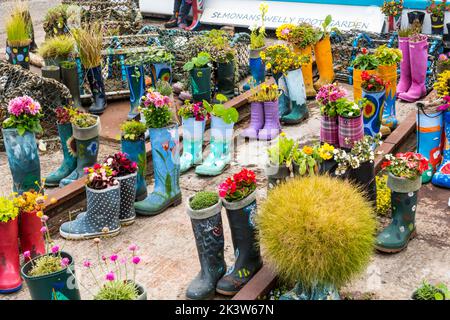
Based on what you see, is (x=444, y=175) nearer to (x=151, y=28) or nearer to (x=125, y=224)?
(x=125, y=224)

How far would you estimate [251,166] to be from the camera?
774 cm

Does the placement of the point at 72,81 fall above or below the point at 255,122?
above

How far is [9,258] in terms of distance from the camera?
5.63m

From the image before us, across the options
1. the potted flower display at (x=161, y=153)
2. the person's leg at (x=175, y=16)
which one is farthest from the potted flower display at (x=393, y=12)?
the potted flower display at (x=161, y=153)

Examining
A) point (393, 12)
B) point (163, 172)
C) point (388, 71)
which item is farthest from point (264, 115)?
point (393, 12)

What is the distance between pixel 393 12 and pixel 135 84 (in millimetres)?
4524

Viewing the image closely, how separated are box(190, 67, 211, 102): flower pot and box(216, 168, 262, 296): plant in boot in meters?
3.71

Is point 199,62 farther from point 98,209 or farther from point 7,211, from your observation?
point 7,211

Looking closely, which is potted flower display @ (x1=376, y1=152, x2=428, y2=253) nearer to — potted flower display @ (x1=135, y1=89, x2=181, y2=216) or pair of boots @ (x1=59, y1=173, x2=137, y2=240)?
potted flower display @ (x1=135, y1=89, x2=181, y2=216)

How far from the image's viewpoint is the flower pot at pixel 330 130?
671 centimetres

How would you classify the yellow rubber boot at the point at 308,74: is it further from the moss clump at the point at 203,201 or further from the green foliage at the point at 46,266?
the green foliage at the point at 46,266

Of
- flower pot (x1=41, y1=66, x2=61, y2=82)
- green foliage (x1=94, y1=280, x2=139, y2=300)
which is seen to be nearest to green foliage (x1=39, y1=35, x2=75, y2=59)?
flower pot (x1=41, y1=66, x2=61, y2=82)

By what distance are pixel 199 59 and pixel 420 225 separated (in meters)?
3.77

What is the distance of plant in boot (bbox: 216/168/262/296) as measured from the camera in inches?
207
